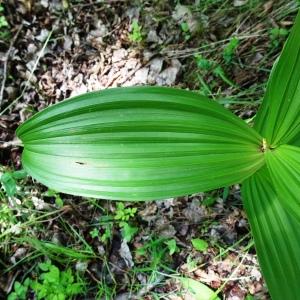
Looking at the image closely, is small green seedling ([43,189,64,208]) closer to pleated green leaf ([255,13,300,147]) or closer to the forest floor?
the forest floor

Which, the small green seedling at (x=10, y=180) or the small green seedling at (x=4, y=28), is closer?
the small green seedling at (x=10, y=180)

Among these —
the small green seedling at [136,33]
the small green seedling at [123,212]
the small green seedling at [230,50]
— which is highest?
the small green seedling at [230,50]

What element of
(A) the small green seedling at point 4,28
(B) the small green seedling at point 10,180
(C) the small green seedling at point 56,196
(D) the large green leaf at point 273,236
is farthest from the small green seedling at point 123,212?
(A) the small green seedling at point 4,28

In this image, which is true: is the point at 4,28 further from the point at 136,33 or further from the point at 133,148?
the point at 133,148

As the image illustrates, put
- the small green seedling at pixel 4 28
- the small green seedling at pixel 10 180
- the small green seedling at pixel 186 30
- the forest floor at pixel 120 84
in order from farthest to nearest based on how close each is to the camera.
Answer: the small green seedling at pixel 4 28
the small green seedling at pixel 186 30
the small green seedling at pixel 10 180
the forest floor at pixel 120 84

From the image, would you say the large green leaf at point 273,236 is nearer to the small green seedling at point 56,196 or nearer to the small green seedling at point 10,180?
the small green seedling at point 56,196

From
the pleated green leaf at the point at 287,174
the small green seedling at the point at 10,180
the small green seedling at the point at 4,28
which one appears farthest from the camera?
the small green seedling at the point at 4,28

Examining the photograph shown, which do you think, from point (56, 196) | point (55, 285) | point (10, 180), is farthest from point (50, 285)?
point (10, 180)

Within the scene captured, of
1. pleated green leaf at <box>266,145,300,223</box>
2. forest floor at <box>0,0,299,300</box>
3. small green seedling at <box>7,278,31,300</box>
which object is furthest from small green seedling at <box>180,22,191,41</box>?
small green seedling at <box>7,278,31,300</box>
